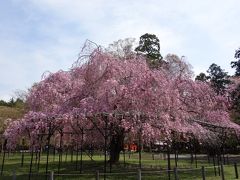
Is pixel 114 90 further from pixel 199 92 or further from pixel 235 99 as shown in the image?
pixel 235 99

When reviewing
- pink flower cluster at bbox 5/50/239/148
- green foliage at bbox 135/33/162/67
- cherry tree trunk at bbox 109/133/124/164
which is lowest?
cherry tree trunk at bbox 109/133/124/164

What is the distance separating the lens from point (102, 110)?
18344 mm

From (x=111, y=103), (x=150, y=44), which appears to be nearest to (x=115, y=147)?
(x=111, y=103)

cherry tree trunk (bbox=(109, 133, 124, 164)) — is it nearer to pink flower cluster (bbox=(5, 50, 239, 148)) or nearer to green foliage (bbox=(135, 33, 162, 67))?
pink flower cluster (bbox=(5, 50, 239, 148))

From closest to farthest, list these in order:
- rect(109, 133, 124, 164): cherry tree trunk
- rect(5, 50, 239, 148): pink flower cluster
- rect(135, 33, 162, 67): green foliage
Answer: rect(5, 50, 239, 148): pink flower cluster, rect(109, 133, 124, 164): cherry tree trunk, rect(135, 33, 162, 67): green foliage

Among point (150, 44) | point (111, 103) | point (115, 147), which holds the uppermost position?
point (150, 44)

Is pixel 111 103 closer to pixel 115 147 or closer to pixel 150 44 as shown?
pixel 115 147

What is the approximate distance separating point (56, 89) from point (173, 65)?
8.98m

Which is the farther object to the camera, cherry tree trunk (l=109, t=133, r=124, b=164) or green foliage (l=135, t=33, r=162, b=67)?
green foliage (l=135, t=33, r=162, b=67)

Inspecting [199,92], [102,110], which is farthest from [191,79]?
[102,110]

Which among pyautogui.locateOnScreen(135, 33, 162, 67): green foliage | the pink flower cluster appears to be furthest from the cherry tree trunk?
pyautogui.locateOnScreen(135, 33, 162, 67): green foliage

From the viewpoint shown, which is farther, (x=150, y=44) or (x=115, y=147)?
(x=150, y=44)

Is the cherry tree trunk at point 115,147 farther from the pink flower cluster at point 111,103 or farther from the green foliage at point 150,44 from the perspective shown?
the green foliage at point 150,44

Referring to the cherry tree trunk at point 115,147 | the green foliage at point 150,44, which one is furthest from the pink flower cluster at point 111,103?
the green foliage at point 150,44
